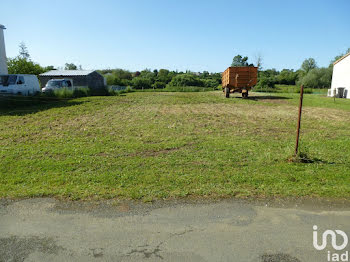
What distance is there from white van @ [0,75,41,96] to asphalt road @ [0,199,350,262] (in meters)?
14.7

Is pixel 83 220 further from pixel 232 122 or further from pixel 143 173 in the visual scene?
pixel 232 122

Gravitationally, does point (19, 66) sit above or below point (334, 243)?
above

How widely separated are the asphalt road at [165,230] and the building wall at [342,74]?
29.6m

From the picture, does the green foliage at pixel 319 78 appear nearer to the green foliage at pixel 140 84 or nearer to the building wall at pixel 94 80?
the green foliage at pixel 140 84

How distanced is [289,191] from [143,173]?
2.62 meters

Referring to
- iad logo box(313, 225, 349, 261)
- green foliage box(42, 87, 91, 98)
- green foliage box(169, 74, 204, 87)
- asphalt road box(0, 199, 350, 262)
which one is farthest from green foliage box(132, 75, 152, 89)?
iad logo box(313, 225, 349, 261)

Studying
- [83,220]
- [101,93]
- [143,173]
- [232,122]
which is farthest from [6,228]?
[101,93]

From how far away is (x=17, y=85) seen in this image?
15812 millimetres

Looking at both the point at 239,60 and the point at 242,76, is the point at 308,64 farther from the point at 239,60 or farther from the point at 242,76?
the point at 242,76

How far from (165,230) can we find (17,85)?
1713cm

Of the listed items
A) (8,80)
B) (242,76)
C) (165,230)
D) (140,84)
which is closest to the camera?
(165,230)

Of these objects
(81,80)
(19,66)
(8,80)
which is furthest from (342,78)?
(19,66)

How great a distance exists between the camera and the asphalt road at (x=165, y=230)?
8.31 ft

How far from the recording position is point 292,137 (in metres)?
7.61
